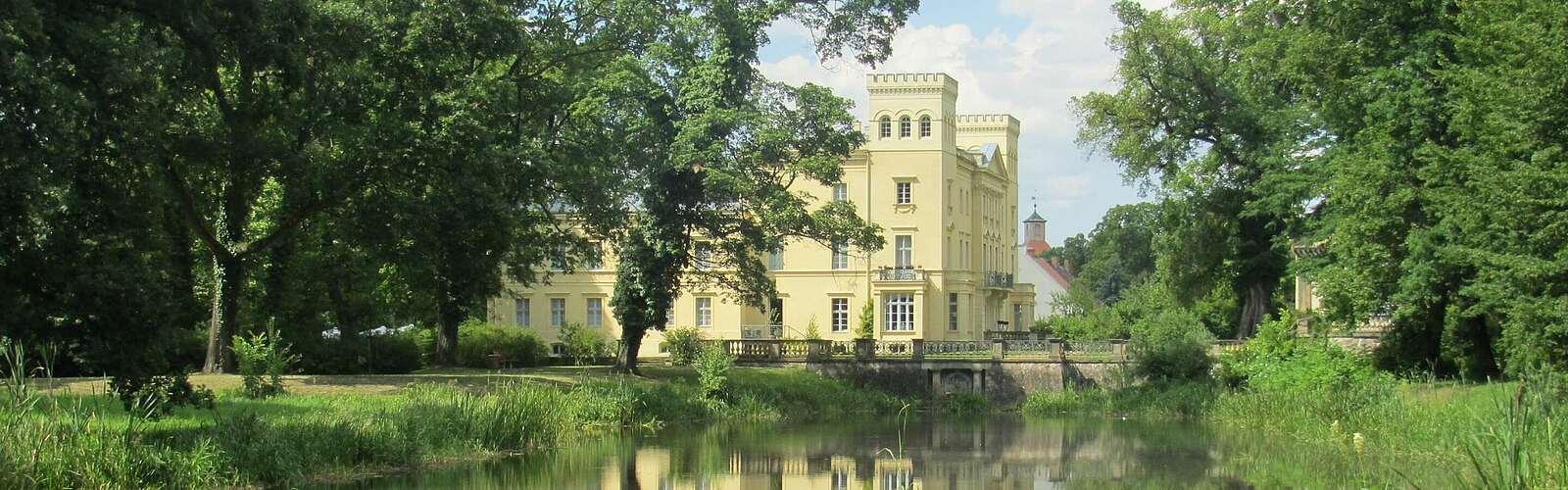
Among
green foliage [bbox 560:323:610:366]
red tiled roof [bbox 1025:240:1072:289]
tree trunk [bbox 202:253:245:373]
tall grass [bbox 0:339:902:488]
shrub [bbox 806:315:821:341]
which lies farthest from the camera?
red tiled roof [bbox 1025:240:1072:289]

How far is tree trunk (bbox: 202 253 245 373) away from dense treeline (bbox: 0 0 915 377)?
1.7 inches

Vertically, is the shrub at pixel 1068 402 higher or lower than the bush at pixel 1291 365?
lower

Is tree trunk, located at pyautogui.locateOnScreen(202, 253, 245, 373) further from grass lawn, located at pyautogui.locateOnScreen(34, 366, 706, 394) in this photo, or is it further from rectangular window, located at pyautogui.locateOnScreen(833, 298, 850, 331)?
rectangular window, located at pyautogui.locateOnScreen(833, 298, 850, 331)

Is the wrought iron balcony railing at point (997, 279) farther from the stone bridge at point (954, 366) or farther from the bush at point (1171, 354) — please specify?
the bush at point (1171, 354)

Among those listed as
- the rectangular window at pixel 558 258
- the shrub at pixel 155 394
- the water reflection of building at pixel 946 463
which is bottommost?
the water reflection of building at pixel 946 463

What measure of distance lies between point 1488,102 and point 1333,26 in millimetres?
5365

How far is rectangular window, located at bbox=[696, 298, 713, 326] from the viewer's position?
5541 centimetres

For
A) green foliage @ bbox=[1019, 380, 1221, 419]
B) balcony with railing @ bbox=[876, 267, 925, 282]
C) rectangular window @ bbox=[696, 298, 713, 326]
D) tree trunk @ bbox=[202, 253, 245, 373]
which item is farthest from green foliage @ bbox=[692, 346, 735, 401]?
balcony with railing @ bbox=[876, 267, 925, 282]

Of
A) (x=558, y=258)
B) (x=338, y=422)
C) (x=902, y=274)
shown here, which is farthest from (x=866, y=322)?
(x=338, y=422)

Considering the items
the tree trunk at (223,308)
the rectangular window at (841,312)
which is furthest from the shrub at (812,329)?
the tree trunk at (223,308)

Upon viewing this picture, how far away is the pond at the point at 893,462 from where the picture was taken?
1895 cm

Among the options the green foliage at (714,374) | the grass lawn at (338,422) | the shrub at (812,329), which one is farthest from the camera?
the shrub at (812,329)

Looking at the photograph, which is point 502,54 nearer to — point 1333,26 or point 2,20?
point 2,20

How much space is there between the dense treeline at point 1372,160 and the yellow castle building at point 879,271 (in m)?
13.8
